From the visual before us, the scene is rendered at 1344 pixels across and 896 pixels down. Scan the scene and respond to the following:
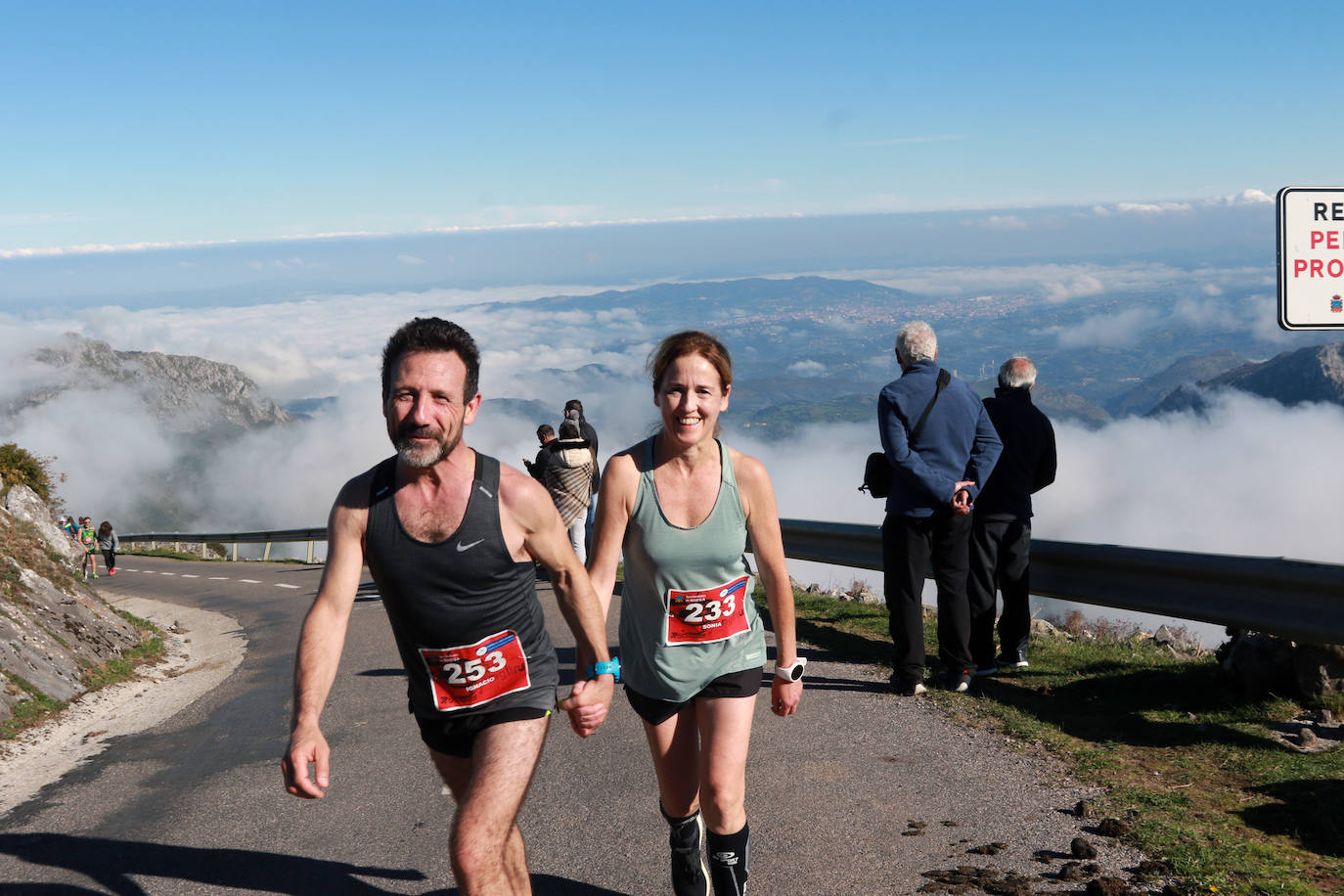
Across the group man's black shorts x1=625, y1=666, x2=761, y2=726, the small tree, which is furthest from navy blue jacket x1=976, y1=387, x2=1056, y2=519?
the small tree

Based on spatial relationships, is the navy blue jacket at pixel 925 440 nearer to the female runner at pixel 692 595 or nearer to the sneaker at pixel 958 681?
the sneaker at pixel 958 681

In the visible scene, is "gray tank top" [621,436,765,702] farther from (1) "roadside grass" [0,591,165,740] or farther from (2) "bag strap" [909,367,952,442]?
(1) "roadside grass" [0,591,165,740]

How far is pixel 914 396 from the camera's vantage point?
621 cm

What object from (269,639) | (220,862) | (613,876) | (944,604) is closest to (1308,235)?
(944,604)

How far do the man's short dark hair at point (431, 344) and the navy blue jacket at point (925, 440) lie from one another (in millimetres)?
3487

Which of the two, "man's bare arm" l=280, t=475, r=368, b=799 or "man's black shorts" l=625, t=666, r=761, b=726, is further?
"man's black shorts" l=625, t=666, r=761, b=726

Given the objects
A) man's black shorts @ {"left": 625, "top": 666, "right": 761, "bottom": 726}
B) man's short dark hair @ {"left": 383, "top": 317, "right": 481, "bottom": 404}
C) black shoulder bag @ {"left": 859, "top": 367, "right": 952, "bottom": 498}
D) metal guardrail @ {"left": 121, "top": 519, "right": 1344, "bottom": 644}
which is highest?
man's short dark hair @ {"left": 383, "top": 317, "right": 481, "bottom": 404}

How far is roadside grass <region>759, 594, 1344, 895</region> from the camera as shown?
147 inches

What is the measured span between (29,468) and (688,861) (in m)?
31.0

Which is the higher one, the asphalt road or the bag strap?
the bag strap

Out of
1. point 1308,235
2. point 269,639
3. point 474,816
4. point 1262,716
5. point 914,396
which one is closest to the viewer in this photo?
point 474,816

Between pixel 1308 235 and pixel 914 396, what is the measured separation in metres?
2.19

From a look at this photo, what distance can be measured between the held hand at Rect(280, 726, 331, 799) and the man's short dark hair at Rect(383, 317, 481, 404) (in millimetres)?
→ 928

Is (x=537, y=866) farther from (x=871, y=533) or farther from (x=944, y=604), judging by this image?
(x=871, y=533)
